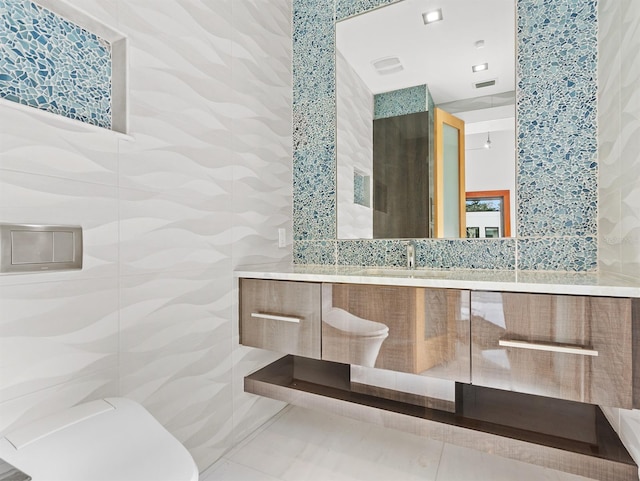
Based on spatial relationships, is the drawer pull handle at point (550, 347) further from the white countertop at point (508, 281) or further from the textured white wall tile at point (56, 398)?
the textured white wall tile at point (56, 398)

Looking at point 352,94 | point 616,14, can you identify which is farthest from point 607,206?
point 352,94

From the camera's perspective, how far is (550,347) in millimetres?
1104

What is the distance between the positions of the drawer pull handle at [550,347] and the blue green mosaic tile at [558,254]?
0.60 m

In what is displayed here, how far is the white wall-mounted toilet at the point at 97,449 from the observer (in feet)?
2.52

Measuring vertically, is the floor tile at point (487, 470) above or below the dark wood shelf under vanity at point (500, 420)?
below

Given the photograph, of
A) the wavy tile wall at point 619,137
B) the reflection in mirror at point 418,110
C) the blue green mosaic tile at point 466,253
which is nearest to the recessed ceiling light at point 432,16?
the reflection in mirror at point 418,110

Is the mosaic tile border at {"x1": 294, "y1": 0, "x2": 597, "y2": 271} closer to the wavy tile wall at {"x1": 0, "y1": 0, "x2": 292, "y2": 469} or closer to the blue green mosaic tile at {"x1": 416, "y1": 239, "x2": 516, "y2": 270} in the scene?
the blue green mosaic tile at {"x1": 416, "y1": 239, "x2": 516, "y2": 270}

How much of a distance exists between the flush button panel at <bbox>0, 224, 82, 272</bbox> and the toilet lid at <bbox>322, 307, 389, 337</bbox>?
928 mm

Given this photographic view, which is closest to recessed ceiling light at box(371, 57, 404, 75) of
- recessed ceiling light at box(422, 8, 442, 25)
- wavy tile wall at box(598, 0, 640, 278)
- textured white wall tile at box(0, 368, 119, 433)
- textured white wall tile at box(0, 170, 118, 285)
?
recessed ceiling light at box(422, 8, 442, 25)

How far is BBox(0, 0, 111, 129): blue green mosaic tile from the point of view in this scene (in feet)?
3.37

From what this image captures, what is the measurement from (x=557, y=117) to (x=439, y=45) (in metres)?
0.68

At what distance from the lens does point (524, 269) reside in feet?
5.37

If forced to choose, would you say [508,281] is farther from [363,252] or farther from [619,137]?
[363,252]

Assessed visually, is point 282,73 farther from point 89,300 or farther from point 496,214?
point 89,300
